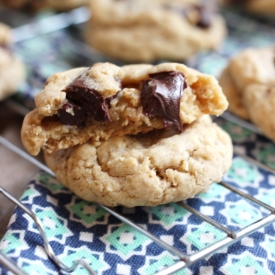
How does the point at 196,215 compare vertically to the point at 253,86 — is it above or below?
below

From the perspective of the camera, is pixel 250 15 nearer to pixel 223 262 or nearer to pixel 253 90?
pixel 253 90

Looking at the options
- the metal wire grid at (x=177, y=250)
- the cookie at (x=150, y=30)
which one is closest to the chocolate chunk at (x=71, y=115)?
the metal wire grid at (x=177, y=250)

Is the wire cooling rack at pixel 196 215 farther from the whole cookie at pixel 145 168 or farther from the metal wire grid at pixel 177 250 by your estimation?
the whole cookie at pixel 145 168

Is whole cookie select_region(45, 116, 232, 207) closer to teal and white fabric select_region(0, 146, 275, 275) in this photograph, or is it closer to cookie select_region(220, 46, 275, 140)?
teal and white fabric select_region(0, 146, 275, 275)

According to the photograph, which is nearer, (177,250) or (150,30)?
(177,250)

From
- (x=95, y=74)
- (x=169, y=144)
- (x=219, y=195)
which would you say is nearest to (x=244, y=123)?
(x=219, y=195)

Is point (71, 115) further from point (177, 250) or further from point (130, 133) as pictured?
point (177, 250)

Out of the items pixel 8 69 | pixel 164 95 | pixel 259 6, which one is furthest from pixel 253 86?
pixel 259 6

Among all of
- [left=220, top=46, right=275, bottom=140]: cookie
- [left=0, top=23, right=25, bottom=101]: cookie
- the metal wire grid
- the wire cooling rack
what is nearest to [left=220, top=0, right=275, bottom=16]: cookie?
[left=220, top=46, right=275, bottom=140]: cookie
